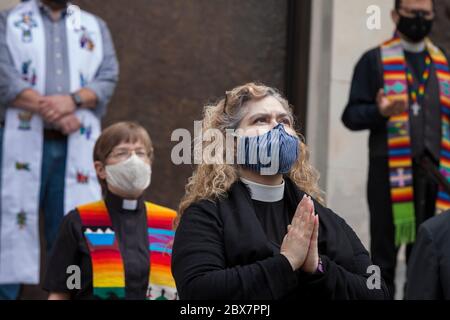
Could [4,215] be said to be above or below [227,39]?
below

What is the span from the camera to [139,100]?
864 centimetres

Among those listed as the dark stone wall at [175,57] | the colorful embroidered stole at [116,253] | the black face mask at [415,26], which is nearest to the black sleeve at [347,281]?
the colorful embroidered stole at [116,253]

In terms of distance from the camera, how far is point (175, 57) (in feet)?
28.7

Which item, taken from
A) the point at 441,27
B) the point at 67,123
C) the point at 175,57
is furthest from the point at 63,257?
the point at 441,27

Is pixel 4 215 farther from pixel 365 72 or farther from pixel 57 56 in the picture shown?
pixel 365 72

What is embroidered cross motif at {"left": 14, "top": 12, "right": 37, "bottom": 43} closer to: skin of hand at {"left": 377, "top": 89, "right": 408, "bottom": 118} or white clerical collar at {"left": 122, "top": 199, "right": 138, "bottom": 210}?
white clerical collar at {"left": 122, "top": 199, "right": 138, "bottom": 210}

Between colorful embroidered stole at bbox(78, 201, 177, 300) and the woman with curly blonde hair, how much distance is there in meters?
1.35

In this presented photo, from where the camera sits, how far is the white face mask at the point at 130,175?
5.98 m

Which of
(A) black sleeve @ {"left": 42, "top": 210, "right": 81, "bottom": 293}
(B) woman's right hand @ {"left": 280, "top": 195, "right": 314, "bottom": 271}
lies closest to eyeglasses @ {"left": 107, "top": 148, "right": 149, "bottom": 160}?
(A) black sleeve @ {"left": 42, "top": 210, "right": 81, "bottom": 293}

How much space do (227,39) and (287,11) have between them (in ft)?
1.87

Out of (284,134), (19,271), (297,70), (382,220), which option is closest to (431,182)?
(382,220)

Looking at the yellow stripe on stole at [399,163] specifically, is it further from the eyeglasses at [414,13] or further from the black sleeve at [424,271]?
the black sleeve at [424,271]

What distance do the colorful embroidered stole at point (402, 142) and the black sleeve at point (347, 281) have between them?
9.81 feet
